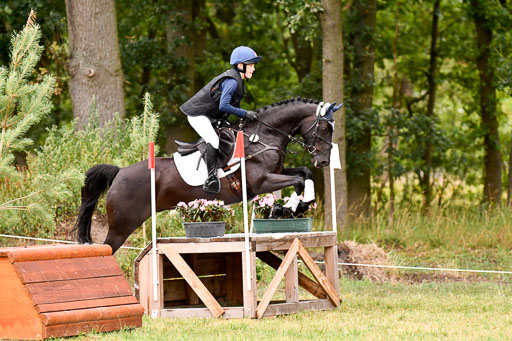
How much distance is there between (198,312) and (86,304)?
5.15 feet

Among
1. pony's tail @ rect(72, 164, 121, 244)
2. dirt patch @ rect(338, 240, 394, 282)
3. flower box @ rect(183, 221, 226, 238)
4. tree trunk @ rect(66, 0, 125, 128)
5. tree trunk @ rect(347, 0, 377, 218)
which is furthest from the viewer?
tree trunk @ rect(347, 0, 377, 218)

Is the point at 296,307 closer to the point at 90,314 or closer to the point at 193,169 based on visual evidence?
the point at 193,169

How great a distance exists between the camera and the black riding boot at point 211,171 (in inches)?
338

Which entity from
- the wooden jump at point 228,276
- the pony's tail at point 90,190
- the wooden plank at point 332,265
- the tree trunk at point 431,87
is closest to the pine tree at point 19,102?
the pony's tail at point 90,190

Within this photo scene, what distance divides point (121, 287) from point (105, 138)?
579cm

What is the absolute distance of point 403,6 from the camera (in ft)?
72.3

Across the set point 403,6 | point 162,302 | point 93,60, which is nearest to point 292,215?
point 162,302

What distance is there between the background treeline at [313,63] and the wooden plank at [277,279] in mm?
6551

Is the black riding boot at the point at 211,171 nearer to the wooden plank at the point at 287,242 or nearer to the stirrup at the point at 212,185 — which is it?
the stirrup at the point at 212,185

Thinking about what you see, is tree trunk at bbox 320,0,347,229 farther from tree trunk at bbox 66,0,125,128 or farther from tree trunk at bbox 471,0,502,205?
tree trunk at bbox 471,0,502,205

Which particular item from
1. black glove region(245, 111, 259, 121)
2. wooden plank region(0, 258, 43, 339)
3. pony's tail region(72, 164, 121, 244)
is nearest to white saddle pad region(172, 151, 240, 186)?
black glove region(245, 111, 259, 121)

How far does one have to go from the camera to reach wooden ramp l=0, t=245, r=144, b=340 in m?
6.39

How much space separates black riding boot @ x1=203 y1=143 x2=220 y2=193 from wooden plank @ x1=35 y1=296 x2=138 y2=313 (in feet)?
6.16

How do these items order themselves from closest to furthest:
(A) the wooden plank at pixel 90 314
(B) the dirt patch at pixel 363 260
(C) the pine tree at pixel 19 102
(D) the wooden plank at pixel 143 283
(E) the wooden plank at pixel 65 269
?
(A) the wooden plank at pixel 90 314, (E) the wooden plank at pixel 65 269, (C) the pine tree at pixel 19 102, (D) the wooden plank at pixel 143 283, (B) the dirt patch at pixel 363 260
